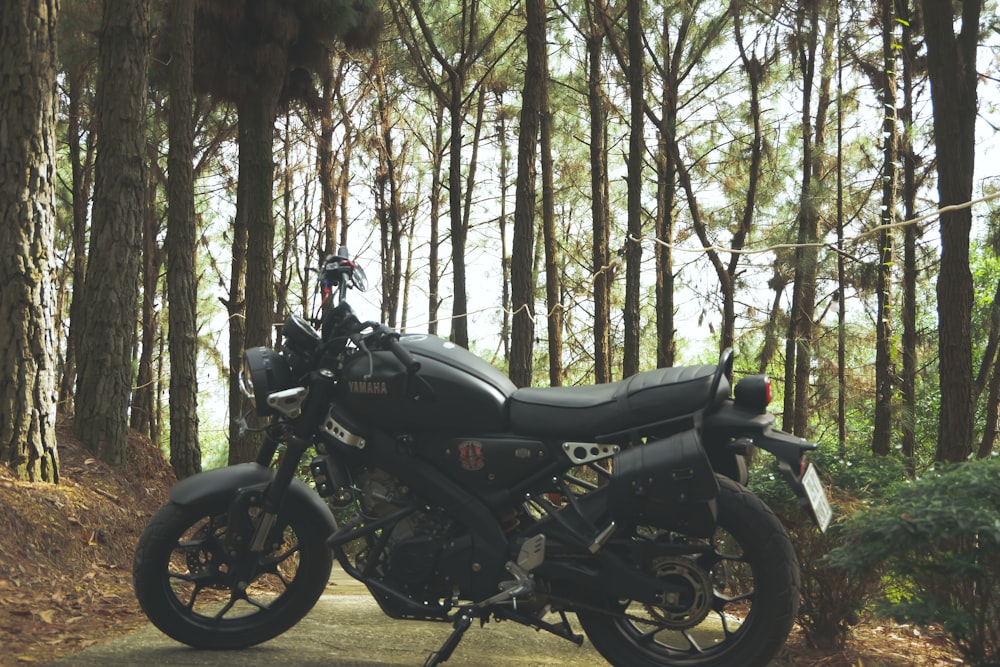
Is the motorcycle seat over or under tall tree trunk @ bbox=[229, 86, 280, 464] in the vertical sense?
under

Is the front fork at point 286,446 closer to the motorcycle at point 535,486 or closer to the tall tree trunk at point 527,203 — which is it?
the motorcycle at point 535,486

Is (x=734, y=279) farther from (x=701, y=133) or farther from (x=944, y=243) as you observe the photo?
(x=944, y=243)

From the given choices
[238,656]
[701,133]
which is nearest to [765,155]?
[701,133]

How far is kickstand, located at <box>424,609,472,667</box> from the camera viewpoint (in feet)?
10.9

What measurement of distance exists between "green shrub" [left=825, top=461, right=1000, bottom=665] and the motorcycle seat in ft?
2.34

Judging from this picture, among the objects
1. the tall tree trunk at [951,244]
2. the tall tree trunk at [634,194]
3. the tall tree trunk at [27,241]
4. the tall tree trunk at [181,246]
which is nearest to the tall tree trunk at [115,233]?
the tall tree trunk at [27,241]

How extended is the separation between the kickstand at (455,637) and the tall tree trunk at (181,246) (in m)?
7.09

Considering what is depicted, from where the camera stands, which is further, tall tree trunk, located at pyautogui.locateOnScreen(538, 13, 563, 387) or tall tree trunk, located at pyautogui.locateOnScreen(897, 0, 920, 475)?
tall tree trunk, located at pyautogui.locateOnScreen(538, 13, 563, 387)

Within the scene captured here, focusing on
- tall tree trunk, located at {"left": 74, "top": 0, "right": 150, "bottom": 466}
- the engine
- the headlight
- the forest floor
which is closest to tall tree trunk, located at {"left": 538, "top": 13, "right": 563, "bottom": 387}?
tall tree trunk, located at {"left": 74, "top": 0, "right": 150, "bottom": 466}

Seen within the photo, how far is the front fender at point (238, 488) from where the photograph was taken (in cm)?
378

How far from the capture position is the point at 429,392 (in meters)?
3.40

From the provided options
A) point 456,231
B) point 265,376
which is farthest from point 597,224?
point 265,376

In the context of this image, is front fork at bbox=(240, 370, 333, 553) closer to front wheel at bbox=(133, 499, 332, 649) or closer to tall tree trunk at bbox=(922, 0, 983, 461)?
front wheel at bbox=(133, 499, 332, 649)

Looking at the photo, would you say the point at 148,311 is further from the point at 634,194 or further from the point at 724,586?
the point at 724,586
